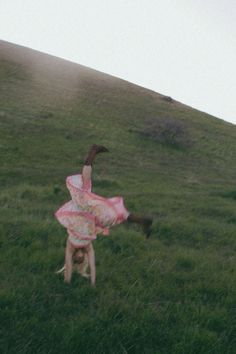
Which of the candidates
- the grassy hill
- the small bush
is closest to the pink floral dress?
the grassy hill

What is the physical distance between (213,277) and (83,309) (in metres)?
2.66

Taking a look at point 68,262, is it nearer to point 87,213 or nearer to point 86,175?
point 87,213

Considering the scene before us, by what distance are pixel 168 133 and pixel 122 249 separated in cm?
2497

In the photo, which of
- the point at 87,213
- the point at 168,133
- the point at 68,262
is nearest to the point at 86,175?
the point at 87,213

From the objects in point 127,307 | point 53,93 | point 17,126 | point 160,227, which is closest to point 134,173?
point 17,126

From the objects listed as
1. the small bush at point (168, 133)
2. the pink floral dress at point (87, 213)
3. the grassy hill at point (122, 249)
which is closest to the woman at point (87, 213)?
the pink floral dress at point (87, 213)

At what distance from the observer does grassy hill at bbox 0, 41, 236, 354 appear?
4.98m

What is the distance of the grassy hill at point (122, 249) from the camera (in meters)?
4.98

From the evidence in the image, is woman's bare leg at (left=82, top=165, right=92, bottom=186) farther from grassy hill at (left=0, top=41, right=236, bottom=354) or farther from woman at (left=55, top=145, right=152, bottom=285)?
grassy hill at (left=0, top=41, right=236, bottom=354)

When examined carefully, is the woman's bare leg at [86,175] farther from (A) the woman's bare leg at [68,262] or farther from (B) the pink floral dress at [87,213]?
(A) the woman's bare leg at [68,262]

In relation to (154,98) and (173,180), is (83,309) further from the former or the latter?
(154,98)

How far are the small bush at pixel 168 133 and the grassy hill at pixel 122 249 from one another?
232 millimetres

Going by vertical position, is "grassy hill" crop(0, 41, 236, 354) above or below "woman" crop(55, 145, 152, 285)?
below

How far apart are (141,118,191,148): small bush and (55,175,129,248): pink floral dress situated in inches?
1005
